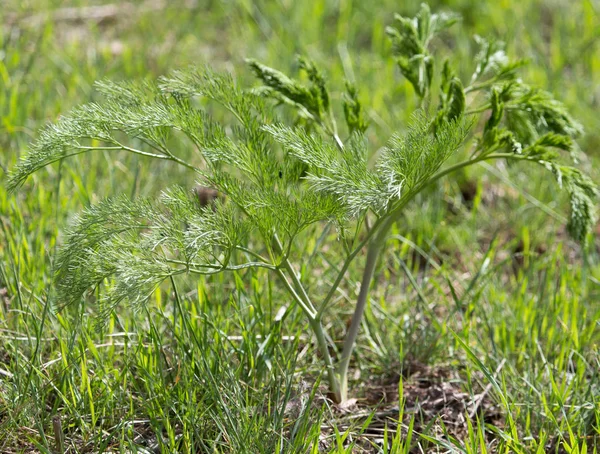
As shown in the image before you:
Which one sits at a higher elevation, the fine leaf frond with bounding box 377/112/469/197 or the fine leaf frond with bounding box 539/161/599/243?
the fine leaf frond with bounding box 377/112/469/197

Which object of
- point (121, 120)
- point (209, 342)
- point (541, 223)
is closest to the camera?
point (121, 120)

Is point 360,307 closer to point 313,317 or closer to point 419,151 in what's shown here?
point 313,317

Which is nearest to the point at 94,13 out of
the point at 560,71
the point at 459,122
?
the point at 560,71


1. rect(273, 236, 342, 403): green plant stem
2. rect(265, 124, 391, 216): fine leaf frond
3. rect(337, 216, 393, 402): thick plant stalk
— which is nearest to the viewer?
rect(265, 124, 391, 216): fine leaf frond

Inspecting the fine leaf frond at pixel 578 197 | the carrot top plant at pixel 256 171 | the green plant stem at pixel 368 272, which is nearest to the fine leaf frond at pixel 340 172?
the carrot top plant at pixel 256 171

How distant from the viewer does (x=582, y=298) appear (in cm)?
277

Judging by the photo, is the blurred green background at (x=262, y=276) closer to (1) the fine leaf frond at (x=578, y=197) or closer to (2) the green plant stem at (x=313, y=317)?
(2) the green plant stem at (x=313, y=317)

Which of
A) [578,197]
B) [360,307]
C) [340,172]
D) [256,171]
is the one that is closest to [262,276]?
[360,307]

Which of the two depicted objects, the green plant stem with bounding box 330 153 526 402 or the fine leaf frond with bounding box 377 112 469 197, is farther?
the green plant stem with bounding box 330 153 526 402

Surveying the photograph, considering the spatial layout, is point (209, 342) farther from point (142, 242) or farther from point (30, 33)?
point (30, 33)

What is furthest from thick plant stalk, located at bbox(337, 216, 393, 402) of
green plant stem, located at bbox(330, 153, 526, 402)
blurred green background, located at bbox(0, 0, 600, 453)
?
blurred green background, located at bbox(0, 0, 600, 453)

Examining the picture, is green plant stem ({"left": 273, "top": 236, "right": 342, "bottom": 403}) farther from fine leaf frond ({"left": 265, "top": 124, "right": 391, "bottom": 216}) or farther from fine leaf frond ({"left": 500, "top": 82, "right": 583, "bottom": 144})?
fine leaf frond ({"left": 500, "top": 82, "right": 583, "bottom": 144})

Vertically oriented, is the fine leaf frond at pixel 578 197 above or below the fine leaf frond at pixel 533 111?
below

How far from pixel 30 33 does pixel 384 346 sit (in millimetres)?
2777
